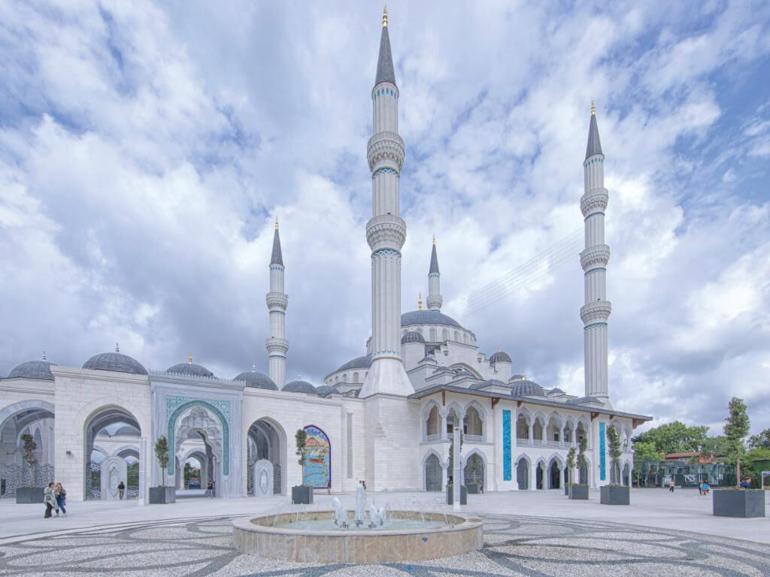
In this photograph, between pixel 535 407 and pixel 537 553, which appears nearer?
pixel 537 553

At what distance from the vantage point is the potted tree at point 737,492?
43.1ft

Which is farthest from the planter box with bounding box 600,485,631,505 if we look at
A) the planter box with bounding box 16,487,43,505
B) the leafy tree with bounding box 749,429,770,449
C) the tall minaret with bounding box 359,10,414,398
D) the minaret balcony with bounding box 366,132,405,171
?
the leafy tree with bounding box 749,429,770,449

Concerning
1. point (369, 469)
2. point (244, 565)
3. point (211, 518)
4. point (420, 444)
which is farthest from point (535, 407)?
point (244, 565)

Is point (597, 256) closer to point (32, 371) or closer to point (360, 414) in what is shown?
point (360, 414)

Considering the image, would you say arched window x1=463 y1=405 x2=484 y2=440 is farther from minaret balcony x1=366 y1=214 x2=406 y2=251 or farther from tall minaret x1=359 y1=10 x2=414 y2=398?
A: minaret balcony x1=366 y1=214 x2=406 y2=251

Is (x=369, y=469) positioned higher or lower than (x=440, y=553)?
lower

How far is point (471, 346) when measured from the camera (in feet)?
142

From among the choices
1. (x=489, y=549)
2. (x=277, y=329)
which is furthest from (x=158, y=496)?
(x=277, y=329)

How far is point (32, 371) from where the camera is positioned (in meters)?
29.8

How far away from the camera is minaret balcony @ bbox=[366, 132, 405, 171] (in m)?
32.0

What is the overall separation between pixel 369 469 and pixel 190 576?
22.9 meters

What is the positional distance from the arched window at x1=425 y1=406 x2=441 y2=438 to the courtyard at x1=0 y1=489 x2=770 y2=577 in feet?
57.6

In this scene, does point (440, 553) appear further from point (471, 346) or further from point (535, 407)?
point (471, 346)

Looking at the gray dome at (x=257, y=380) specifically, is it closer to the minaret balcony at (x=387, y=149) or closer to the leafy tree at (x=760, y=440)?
the minaret balcony at (x=387, y=149)
